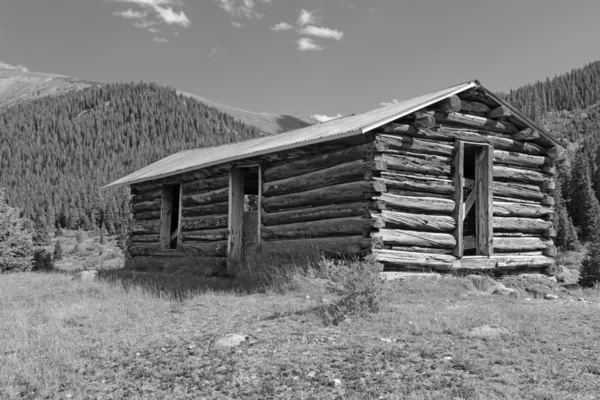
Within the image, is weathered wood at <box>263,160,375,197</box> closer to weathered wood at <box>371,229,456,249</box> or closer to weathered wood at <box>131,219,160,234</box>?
weathered wood at <box>371,229,456,249</box>

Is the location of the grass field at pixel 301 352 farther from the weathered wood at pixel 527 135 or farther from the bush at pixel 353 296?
the weathered wood at pixel 527 135

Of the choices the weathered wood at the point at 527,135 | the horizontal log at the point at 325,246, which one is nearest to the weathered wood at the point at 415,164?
the horizontal log at the point at 325,246

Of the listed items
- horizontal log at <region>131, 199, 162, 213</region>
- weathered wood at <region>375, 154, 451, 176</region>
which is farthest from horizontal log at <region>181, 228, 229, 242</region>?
weathered wood at <region>375, 154, 451, 176</region>

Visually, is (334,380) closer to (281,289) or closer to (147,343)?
(147,343)

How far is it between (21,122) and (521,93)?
113 meters

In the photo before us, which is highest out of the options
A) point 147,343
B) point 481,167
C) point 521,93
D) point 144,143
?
point 521,93

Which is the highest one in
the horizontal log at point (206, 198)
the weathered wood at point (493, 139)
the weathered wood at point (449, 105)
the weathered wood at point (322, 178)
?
the weathered wood at point (449, 105)

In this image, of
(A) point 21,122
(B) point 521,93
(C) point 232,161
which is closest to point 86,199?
(A) point 21,122

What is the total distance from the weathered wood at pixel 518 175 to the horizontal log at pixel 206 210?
6.72 m

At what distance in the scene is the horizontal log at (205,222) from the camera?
14.1m

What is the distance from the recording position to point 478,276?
1105 centimetres

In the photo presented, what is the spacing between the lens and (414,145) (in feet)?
35.7

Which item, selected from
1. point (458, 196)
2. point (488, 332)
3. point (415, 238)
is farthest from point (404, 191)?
point (488, 332)

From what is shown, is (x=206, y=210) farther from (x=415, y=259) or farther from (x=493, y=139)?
(x=493, y=139)
